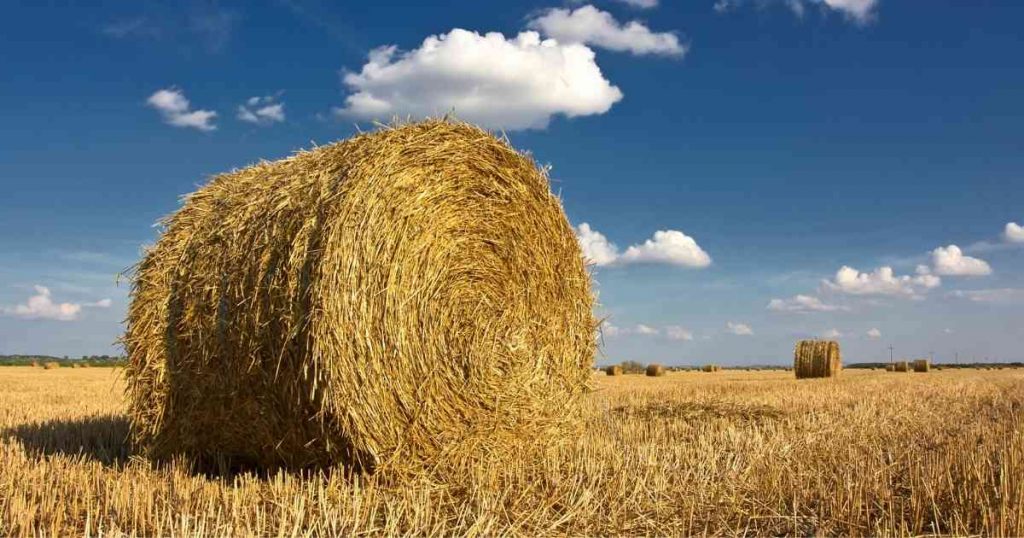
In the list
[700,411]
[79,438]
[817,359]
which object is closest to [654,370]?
[817,359]

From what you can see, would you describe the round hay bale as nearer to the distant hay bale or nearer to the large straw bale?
the distant hay bale

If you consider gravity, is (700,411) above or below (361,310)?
below

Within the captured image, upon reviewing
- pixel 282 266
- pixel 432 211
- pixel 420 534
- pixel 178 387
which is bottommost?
pixel 420 534

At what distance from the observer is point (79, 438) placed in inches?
300

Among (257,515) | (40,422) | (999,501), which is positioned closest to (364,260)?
(257,515)

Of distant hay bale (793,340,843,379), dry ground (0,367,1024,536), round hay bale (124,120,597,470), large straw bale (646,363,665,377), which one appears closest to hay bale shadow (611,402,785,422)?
dry ground (0,367,1024,536)

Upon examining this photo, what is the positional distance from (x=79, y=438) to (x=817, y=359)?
2171 centimetres

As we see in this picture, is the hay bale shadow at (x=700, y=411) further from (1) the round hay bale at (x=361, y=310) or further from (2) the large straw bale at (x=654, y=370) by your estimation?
(2) the large straw bale at (x=654, y=370)

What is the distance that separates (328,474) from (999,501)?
407cm

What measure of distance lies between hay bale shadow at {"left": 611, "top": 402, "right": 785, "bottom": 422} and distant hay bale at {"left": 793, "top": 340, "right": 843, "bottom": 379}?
15.1 metres

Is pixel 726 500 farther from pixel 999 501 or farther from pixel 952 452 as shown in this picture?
pixel 952 452

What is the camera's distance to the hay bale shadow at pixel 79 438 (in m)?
6.82

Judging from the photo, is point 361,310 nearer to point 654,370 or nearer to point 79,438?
point 79,438

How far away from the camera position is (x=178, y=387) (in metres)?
6.36
